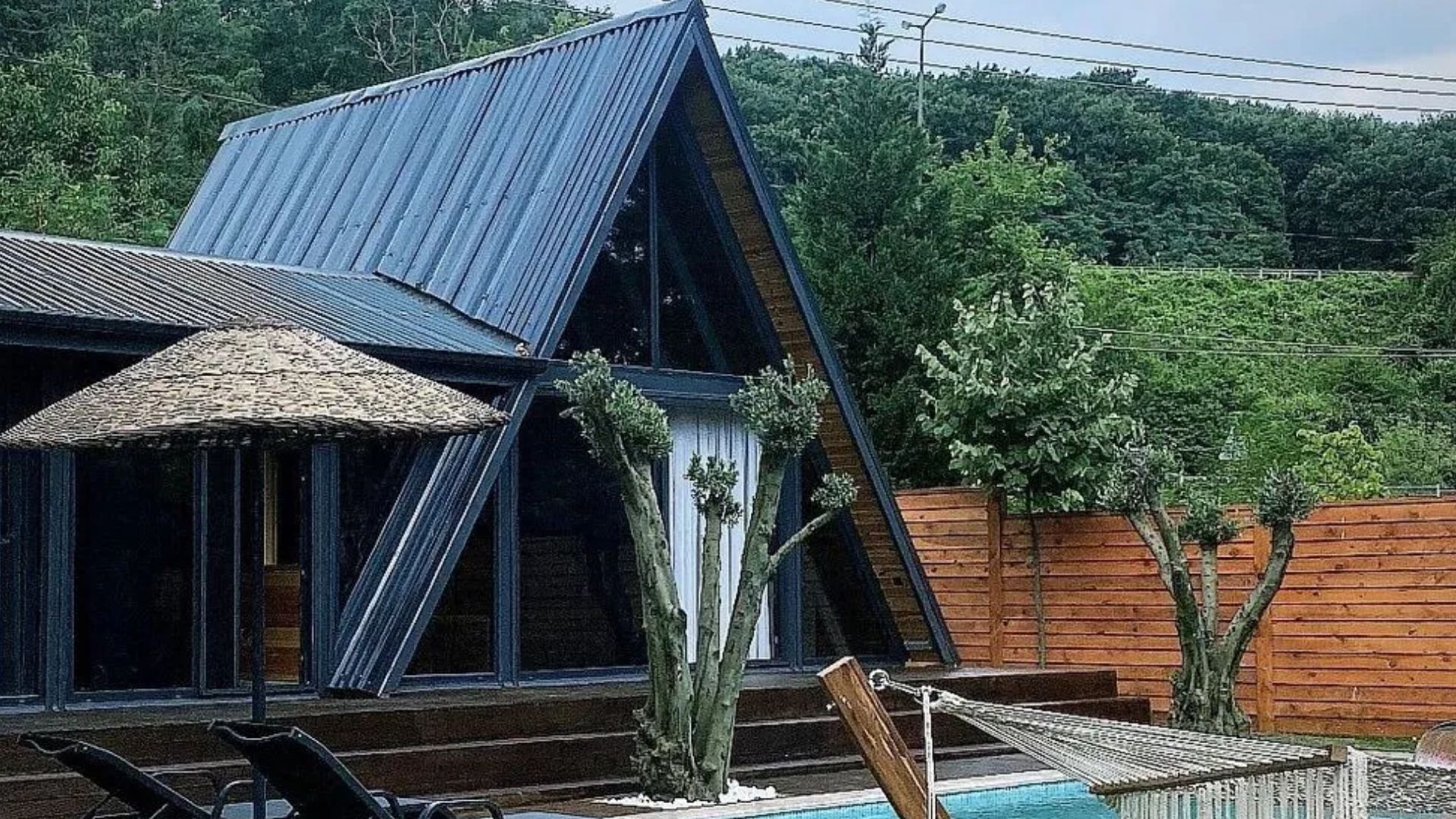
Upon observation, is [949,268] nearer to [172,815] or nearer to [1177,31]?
[172,815]

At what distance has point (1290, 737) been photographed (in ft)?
41.7

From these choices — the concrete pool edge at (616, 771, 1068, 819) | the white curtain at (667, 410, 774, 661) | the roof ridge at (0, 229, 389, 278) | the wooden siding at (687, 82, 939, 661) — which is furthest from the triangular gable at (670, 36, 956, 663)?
the concrete pool edge at (616, 771, 1068, 819)

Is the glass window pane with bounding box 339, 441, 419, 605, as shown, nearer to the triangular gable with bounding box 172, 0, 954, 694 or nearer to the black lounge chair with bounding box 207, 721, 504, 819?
the triangular gable with bounding box 172, 0, 954, 694

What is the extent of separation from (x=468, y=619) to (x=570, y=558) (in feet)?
3.37

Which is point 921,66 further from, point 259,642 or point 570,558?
point 259,642

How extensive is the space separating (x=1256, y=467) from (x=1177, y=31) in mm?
28071

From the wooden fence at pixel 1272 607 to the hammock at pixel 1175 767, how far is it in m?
7.06

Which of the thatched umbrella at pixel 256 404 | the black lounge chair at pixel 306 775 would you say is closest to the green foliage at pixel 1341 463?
the thatched umbrella at pixel 256 404

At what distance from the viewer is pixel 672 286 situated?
41.7ft

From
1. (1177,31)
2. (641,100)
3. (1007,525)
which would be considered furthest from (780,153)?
(1177,31)

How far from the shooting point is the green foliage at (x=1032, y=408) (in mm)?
14477

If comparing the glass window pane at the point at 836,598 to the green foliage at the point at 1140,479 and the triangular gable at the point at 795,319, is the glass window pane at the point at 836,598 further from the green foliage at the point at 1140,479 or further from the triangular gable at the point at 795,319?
the green foliage at the point at 1140,479

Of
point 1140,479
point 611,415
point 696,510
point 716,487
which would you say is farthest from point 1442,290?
point 611,415

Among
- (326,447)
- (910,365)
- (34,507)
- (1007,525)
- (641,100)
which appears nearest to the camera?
(34,507)
